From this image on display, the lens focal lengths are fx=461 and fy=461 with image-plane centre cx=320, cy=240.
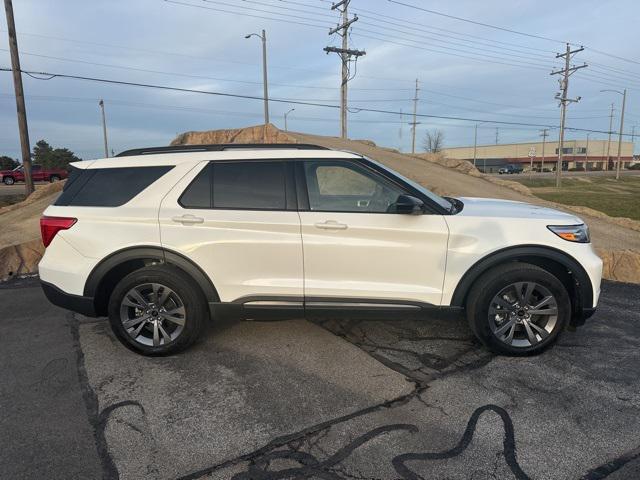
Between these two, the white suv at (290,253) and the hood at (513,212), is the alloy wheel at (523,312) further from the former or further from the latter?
the hood at (513,212)

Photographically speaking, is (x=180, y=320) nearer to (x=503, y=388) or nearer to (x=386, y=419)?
(x=386, y=419)

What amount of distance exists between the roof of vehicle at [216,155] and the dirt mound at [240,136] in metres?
13.5

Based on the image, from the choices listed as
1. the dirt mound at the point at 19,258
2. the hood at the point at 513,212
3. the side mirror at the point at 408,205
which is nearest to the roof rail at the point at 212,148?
the side mirror at the point at 408,205

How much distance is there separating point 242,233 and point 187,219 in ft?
1.57

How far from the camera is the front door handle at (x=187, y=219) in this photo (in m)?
3.83

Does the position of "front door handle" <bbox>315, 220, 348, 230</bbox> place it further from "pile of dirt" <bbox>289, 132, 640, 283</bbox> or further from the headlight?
"pile of dirt" <bbox>289, 132, 640, 283</bbox>

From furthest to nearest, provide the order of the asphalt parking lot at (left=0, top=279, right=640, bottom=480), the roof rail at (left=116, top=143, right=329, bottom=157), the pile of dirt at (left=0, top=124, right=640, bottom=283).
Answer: the pile of dirt at (left=0, top=124, right=640, bottom=283)
the roof rail at (left=116, top=143, right=329, bottom=157)
the asphalt parking lot at (left=0, top=279, right=640, bottom=480)

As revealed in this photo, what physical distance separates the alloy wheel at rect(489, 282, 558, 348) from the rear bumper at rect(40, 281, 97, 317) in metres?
3.38

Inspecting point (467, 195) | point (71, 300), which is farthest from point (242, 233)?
point (467, 195)

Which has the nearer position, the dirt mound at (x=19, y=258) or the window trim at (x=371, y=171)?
the window trim at (x=371, y=171)

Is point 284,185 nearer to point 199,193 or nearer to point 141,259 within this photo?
point 199,193

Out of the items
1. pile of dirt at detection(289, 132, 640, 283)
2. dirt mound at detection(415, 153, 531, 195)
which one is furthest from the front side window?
dirt mound at detection(415, 153, 531, 195)

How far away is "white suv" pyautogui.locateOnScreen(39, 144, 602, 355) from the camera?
12.3 ft

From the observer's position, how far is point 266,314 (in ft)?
12.8
